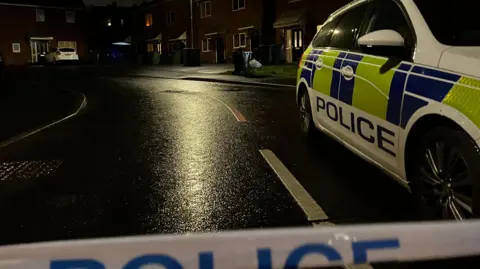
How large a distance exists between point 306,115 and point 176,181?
2.37 m

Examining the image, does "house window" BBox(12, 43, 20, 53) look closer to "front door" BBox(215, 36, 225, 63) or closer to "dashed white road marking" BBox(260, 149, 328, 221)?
"front door" BBox(215, 36, 225, 63)

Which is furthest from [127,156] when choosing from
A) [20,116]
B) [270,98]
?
[270,98]

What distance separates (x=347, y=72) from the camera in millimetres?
5027

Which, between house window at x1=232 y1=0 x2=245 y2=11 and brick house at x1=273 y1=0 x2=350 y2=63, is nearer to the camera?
brick house at x1=273 y1=0 x2=350 y2=63

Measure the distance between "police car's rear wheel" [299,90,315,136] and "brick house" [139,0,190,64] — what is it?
36328 millimetres

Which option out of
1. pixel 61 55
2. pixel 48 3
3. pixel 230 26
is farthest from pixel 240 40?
pixel 48 3

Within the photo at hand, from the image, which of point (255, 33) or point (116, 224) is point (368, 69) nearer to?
point (116, 224)

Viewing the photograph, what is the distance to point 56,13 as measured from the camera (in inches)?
2212

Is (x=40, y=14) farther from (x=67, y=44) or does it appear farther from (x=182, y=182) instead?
(x=182, y=182)

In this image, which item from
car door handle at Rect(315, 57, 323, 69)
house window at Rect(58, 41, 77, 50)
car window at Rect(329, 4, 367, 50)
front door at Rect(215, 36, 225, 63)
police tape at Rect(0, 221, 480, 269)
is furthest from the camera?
house window at Rect(58, 41, 77, 50)

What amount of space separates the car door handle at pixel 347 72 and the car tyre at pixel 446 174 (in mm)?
1314

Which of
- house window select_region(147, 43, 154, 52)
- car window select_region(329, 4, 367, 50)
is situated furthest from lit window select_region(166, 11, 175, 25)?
car window select_region(329, 4, 367, 50)

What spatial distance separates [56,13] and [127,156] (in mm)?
53912

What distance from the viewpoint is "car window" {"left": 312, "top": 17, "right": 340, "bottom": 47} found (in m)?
6.36
